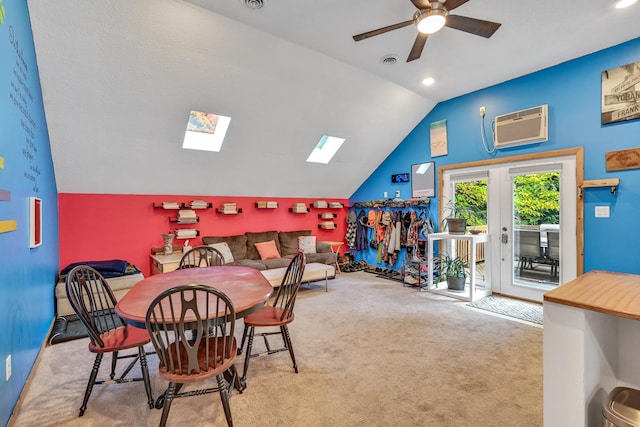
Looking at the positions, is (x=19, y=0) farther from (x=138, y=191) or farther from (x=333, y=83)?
(x=333, y=83)

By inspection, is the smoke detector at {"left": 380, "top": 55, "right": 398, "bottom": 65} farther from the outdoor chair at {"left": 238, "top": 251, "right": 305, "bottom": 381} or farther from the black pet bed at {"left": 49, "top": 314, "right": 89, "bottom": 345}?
the black pet bed at {"left": 49, "top": 314, "right": 89, "bottom": 345}

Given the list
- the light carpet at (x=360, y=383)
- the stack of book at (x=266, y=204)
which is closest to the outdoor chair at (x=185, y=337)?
the light carpet at (x=360, y=383)

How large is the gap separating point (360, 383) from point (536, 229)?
3.46 m

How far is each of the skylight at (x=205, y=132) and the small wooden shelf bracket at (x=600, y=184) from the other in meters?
4.75

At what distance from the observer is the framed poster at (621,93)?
3.30 meters

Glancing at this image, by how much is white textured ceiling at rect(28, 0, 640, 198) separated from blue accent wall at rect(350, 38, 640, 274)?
0.18 metres

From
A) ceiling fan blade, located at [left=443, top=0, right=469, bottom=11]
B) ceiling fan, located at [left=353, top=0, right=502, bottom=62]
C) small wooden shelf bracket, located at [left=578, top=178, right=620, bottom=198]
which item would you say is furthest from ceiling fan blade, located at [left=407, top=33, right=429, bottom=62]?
small wooden shelf bracket, located at [left=578, top=178, right=620, bottom=198]

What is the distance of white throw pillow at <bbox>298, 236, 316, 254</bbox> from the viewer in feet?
→ 19.1

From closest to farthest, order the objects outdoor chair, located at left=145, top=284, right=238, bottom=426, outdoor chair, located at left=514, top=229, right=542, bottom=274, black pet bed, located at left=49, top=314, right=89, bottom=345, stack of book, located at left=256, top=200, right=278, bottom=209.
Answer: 1. outdoor chair, located at left=145, top=284, right=238, bottom=426
2. black pet bed, located at left=49, top=314, right=89, bottom=345
3. outdoor chair, located at left=514, top=229, right=542, bottom=274
4. stack of book, located at left=256, top=200, right=278, bottom=209

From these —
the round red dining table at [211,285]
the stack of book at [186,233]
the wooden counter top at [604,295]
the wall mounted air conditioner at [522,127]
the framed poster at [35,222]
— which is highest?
the wall mounted air conditioner at [522,127]

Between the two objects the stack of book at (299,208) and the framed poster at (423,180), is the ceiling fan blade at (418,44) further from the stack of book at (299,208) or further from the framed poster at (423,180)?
the stack of book at (299,208)

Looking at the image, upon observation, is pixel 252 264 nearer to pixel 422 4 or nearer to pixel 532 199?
pixel 422 4

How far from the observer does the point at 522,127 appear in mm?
4145

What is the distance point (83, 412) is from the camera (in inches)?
76.2
